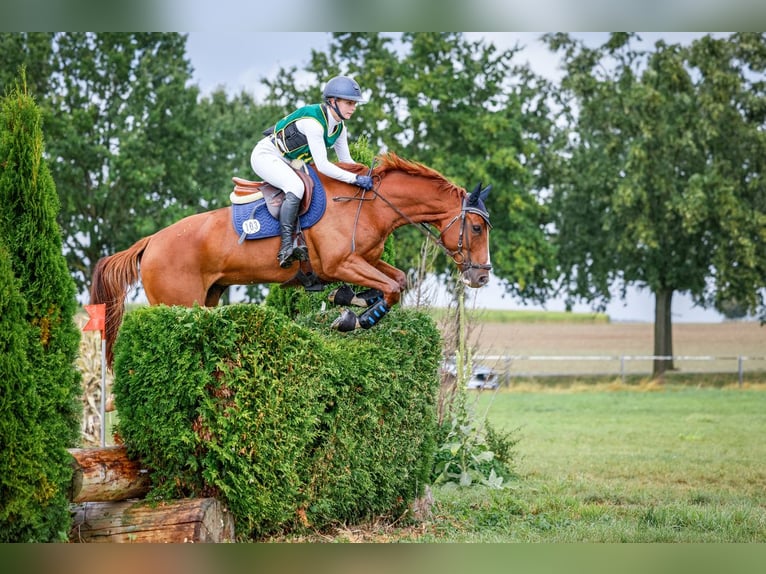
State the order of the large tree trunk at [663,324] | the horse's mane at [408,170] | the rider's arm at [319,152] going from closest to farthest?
the rider's arm at [319,152] < the horse's mane at [408,170] < the large tree trunk at [663,324]

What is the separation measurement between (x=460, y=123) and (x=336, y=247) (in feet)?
59.4

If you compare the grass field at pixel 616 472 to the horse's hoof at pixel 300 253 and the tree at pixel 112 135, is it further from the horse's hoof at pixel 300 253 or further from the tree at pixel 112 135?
the tree at pixel 112 135

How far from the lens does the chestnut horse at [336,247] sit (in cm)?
682

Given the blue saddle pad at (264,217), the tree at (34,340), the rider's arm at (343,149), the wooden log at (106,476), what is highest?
the rider's arm at (343,149)

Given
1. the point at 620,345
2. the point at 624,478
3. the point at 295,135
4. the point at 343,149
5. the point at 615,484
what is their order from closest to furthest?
the point at 295,135 < the point at 343,149 < the point at 615,484 < the point at 624,478 < the point at 620,345

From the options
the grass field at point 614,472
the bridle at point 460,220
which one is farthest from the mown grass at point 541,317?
the bridle at point 460,220

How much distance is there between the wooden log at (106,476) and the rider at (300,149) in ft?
6.51

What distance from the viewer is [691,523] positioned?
6.77 metres

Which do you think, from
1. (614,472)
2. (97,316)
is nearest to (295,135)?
(97,316)

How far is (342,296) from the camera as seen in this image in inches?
274

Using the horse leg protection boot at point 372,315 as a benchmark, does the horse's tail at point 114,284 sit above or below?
above

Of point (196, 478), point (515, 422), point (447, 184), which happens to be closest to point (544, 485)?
point (447, 184)

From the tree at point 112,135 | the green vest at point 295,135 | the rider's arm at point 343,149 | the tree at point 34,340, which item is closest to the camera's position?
the tree at point 34,340

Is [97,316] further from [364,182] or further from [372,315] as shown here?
[364,182]
